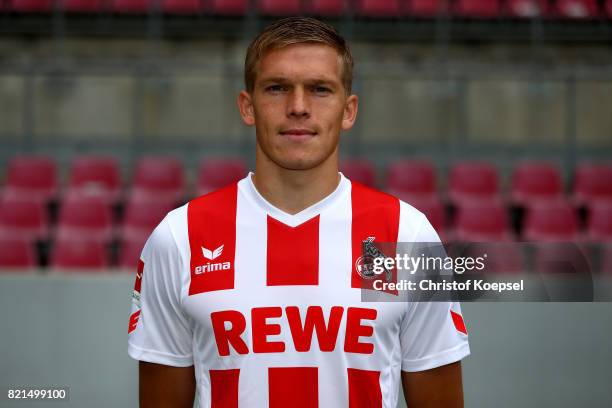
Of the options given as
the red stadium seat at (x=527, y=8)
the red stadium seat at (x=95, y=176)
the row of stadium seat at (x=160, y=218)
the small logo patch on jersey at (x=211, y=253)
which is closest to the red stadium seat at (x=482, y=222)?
the row of stadium seat at (x=160, y=218)

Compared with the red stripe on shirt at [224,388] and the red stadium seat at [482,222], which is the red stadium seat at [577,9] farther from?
the red stripe on shirt at [224,388]

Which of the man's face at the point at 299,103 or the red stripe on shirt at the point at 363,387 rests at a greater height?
the man's face at the point at 299,103

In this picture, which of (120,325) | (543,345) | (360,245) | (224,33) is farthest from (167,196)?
(360,245)

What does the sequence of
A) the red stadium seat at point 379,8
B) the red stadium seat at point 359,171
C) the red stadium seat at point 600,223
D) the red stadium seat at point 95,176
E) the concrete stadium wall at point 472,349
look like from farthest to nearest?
1. the red stadium seat at point 379,8
2. the red stadium seat at point 95,176
3. the red stadium seat at point 359,171
4. the red stadium seat at point 600,223
5. the concrete stadium wall at point 472,349

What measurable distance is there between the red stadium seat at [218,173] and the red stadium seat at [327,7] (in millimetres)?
3053

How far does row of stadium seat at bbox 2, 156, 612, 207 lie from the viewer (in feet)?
24.5

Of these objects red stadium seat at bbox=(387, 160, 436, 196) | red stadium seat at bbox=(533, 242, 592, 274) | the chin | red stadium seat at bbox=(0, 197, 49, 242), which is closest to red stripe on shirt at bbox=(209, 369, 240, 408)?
the chin

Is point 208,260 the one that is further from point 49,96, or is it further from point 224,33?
point 224,33

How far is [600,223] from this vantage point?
7242 mm

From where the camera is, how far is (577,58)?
969 cm

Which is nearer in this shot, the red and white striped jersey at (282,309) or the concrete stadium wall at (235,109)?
the red and white striped jersey at (282,309)

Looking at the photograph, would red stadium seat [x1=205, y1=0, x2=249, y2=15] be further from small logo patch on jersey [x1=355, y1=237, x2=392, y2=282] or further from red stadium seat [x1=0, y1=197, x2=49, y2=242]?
small logo patch on jersey [x1=355, y1=237, x2=392, y2=282]

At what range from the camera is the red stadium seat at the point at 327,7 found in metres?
9.98

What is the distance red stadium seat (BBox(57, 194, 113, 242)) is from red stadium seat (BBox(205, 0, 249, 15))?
3.65 m
